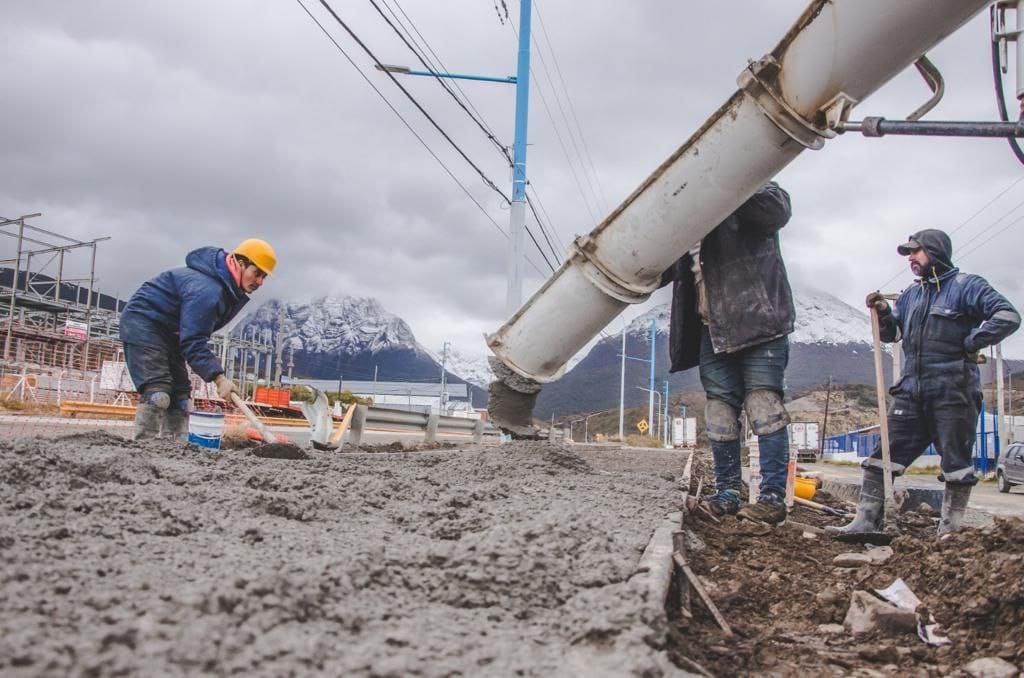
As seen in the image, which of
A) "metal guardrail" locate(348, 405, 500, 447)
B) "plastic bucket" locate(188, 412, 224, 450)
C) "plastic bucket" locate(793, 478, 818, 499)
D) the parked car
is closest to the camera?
"plastic bucket" locate(188, 412, 224, 450)

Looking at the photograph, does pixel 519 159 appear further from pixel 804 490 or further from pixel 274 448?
pixel 274 448

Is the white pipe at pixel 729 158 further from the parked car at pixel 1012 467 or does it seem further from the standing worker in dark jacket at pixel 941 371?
the parked car at pixel 1012 467

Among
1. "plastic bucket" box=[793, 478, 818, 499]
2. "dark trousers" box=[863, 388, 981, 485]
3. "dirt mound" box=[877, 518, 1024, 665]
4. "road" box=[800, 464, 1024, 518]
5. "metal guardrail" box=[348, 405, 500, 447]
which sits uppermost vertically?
"dark trousers" box=[863, 388, 981, 485]

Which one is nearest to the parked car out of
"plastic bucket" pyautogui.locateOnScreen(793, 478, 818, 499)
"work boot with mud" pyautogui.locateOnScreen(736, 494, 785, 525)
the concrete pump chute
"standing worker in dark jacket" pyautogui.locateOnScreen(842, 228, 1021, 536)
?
"plastic bucket" pyautogui.locateOnScreen(793, 478, 818, 499)

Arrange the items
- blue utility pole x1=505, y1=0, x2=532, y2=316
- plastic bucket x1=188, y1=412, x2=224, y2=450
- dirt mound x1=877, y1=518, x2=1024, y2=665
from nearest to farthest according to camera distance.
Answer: dirt mound x1=877, y1=518, x2=1024, y2=665, plastic bucket x1=188, y1=412, x2=224, y2=450, blue utility pole x1=505, y1=0, x2=532, y2=316

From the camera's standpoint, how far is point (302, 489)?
2.89m

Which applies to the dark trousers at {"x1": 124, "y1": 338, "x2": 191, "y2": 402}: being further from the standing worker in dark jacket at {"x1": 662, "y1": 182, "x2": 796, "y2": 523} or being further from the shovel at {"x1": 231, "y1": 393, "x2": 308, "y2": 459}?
the standing worker in dark jacket at {"x1": 662, "y1": 182, "x2": 796, "y2": 523}

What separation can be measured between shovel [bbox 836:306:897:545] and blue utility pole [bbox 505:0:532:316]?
7.55 meters

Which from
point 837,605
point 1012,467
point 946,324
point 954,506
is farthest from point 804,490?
point 1012,467

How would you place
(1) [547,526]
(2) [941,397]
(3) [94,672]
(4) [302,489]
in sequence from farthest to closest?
(2) [941,397] → (4) [302,489] → (1) [547,526] → (3) [94,672]

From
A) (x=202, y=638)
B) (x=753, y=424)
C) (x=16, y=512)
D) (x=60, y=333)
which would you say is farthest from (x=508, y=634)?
(x=60, y=333)

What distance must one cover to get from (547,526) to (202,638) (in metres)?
1.11

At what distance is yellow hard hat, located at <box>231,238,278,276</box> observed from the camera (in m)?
5.01

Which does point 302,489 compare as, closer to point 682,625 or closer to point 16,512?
point 16,512
